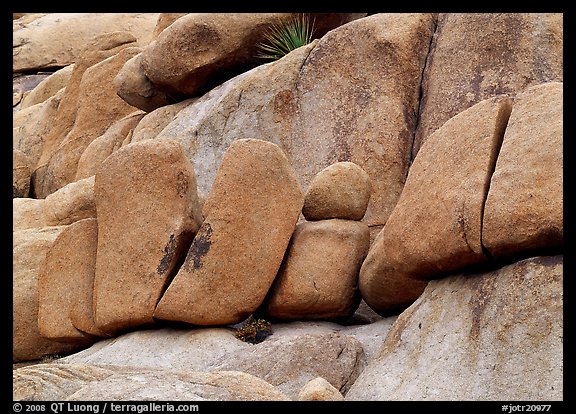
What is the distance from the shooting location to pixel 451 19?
16.7 m

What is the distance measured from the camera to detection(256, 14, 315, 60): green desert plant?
18828 millimetres

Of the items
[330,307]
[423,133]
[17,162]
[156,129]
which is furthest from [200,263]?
[17,162]

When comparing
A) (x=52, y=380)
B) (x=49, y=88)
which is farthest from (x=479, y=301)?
(x=49, y=88)

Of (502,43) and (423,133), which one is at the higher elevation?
(502,43)

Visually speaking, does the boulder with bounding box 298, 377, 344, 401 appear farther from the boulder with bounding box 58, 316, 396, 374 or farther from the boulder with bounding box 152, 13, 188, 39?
the boulder with bounding box 152, 13, 188, 39

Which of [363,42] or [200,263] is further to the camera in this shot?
[363,42]

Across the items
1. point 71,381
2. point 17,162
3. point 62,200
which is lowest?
point 17,162

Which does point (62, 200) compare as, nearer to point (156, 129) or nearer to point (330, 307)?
point (156, 129)

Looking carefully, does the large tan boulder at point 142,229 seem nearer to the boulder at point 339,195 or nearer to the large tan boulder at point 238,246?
the large tan boulder at point 238,246

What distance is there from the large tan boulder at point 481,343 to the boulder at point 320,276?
2164mm

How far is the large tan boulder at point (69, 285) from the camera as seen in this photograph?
14.8m

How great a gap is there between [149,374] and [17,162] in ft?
52.8

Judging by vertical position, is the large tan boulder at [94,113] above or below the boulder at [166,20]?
below

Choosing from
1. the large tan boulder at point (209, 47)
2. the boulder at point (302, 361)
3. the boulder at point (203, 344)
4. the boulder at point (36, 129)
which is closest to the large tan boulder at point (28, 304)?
the boulder at point (203, 344)
